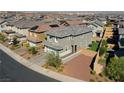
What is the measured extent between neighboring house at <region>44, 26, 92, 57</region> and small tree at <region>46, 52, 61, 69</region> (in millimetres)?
1859

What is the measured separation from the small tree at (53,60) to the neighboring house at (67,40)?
186cm

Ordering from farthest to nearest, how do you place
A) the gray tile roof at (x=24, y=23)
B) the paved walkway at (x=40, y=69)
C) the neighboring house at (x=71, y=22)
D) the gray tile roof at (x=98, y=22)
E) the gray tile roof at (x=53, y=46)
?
the gray tile roof at (x=98, y=22)
the gray tile roof at (x=24, y=23)
the neighboring house at (x=71, y=22)
the gray tile roof at (x=53, y=46)
the paved walkway at (x=40, y=69)

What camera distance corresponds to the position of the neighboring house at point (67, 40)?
3011 centimetres

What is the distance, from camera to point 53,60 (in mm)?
26391

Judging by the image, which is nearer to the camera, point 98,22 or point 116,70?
point 116,70

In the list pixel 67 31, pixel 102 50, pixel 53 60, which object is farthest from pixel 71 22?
pixel 53 60

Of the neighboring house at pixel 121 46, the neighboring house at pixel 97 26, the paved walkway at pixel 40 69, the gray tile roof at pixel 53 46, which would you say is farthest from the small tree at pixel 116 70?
the neighboring house at pixel 97 26

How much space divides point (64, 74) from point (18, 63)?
825 cm

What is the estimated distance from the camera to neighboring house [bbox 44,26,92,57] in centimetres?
3011

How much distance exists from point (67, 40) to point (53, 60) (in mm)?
6727

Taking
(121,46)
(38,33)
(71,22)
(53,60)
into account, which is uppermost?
(71,22)

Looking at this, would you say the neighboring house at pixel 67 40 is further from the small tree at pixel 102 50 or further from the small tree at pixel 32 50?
the small tree at pixel 102 50

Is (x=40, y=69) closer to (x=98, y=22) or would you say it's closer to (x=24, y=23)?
(x=24, y=23)
